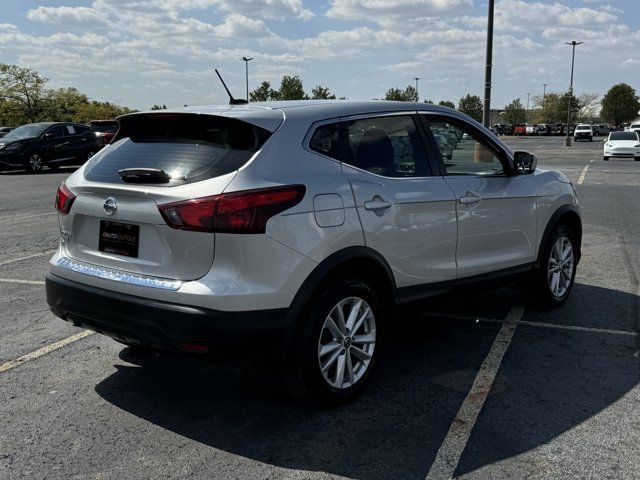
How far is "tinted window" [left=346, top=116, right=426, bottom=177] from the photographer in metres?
3.78

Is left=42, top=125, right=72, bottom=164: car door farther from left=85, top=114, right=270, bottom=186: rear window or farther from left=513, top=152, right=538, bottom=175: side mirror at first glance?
left=513, top=152, right=538, bottom=175: side mirror

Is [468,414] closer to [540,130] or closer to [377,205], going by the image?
[377,205]

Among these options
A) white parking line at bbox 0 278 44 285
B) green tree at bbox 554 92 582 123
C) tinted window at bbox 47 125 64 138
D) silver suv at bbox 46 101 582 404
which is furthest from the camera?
green tree at bbox 554 92 582 123

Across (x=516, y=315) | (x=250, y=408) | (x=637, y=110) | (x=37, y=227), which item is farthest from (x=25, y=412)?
(x=637, y=110)

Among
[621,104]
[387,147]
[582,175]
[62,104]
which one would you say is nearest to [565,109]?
[621,104]

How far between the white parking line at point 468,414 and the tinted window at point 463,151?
4.16 ft

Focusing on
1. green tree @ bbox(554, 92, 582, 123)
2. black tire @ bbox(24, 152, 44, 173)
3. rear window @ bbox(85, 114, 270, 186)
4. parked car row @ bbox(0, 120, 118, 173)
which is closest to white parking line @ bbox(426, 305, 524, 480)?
rear window @ bbox(85, 114, 270, 186)

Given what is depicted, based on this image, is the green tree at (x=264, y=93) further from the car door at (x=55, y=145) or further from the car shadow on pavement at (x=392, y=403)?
the car shadow on pavement at (x=392, y=403)

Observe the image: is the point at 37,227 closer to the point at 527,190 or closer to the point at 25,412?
the point at 25,412

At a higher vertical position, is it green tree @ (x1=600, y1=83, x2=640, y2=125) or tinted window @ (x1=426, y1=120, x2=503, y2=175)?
green tree @ (x1=600, y1=83, x2=640, y2=125)

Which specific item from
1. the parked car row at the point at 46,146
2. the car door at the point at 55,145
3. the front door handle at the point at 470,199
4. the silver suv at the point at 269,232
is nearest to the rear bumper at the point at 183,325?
the silver suv at the point at 269,232

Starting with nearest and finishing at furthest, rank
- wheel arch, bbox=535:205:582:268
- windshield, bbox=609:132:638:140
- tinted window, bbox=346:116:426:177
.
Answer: tinted window, bbox=346:116:426:177 → wheel arch, bbox=535:205:582:268 → windshield, bbox=609:132:638:140

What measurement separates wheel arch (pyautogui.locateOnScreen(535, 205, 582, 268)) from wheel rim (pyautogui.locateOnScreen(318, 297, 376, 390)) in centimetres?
212

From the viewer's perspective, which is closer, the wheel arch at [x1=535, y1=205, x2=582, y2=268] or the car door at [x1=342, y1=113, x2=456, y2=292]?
the car door at [x1=342, y1=113, x2=456, y2=292]
